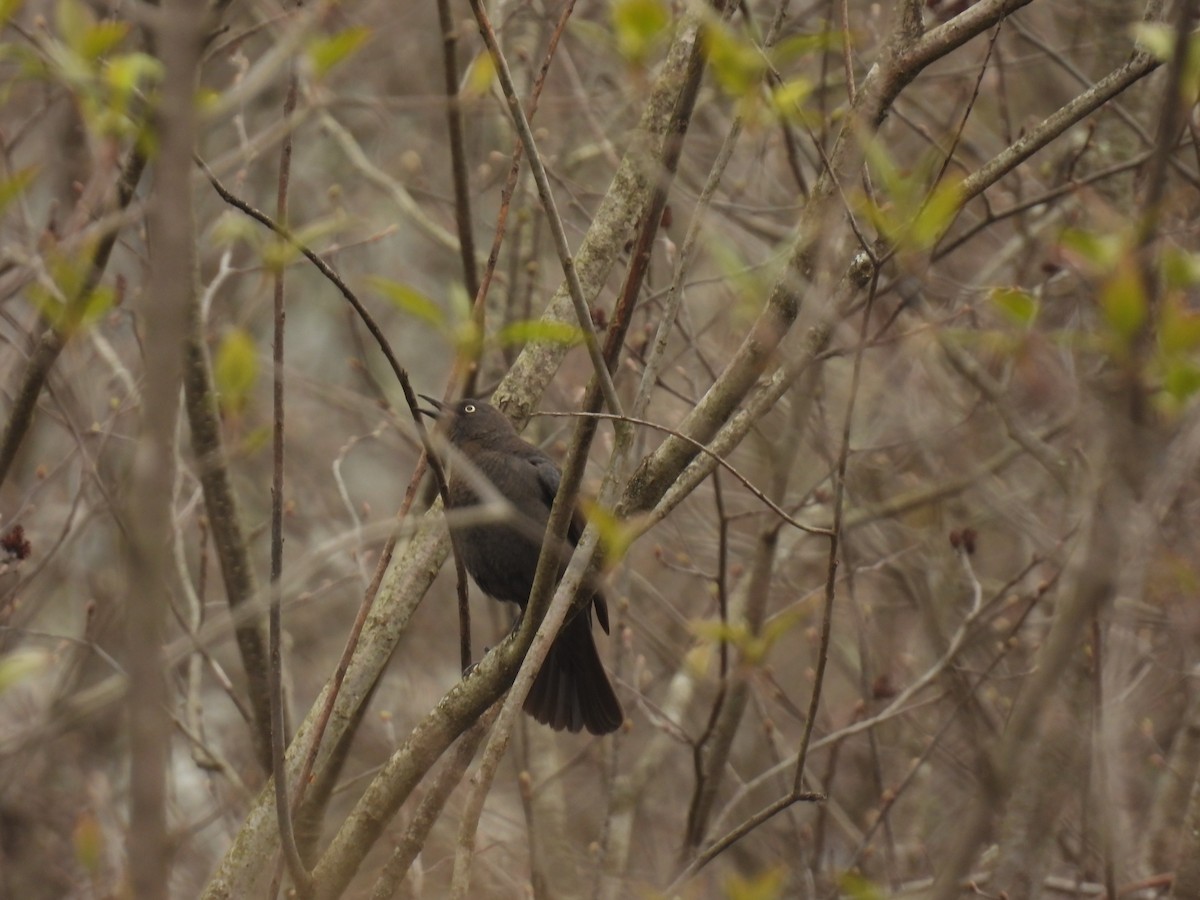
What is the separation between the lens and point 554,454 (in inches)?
325

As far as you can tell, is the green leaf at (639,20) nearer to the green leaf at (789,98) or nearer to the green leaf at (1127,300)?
the green leaf at (789,98)

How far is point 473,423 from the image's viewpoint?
6070 mm

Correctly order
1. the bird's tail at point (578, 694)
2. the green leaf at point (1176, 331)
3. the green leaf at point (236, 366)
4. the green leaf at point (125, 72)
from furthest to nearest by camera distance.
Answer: the bird's tail at point (578, 694) → the green leaf at point (236, 366) → the green leaf at point (125, 72) → the green leaf at point (1176, 331)

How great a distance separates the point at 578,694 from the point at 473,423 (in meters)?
1.36

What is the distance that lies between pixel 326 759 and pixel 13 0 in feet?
8.16

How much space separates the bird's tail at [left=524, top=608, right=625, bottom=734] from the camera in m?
5.57

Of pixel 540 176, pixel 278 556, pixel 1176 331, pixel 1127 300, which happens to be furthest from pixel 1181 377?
pixel 278 556

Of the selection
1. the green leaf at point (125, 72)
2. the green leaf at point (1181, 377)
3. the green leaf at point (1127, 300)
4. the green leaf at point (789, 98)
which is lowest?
the green leaf at point (1127, 300)

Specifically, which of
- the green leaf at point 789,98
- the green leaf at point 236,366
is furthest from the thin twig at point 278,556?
the green leaf at point 789,98

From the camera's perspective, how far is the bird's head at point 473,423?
576 cm

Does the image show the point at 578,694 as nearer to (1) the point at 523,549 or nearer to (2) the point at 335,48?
(1) the point at 523,549

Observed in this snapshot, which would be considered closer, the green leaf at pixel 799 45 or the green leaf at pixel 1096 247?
the green leaf at pixel 1096 247

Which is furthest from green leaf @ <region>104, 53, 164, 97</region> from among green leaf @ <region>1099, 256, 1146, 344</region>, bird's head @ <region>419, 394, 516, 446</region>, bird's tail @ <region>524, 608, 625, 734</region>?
bird's tail @ <region>524, 608, 625, 734</region>

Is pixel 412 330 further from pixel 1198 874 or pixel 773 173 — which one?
pixel 1198 874
